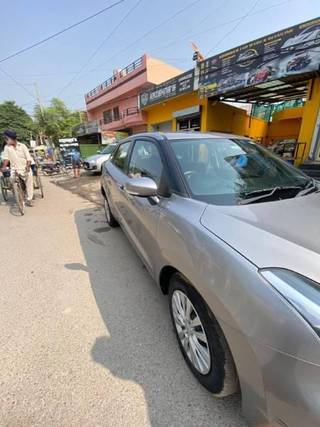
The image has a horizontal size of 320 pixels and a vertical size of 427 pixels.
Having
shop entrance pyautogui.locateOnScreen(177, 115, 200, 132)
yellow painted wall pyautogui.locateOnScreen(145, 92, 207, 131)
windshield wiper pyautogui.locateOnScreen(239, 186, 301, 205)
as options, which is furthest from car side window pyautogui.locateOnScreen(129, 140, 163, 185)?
shop entrance pyautogui.locateOnScreen(177, 115, 200, 132)

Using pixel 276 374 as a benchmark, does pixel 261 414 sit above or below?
below

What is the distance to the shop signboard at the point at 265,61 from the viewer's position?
19.2ft

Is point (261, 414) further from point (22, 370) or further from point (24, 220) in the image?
point (24, 220)

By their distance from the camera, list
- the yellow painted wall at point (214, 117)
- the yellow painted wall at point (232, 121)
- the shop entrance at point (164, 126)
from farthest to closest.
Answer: the shop entrance at point (164, 126) → the yellow painted wall at point (232, 121) → the yellow painted wall at point (214, 117)

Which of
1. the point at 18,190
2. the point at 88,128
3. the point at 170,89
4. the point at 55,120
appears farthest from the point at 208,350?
the point at 55,120

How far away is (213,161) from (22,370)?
229 centimetres

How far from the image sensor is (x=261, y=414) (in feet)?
3.34

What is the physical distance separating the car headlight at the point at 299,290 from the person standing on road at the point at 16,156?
5.97 m

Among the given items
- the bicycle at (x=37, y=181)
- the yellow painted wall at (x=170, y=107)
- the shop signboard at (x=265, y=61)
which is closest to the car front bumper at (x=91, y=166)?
the bicycle at (x=37, y=181)

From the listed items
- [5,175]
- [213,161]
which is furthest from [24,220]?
[213,161]

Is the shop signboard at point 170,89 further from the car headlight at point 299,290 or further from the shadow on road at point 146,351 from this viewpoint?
the car headlight at point 299,290

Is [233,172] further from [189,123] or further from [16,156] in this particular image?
[189,123]

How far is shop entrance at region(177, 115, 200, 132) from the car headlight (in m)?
12.1

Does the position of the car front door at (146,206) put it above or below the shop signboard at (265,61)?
below
